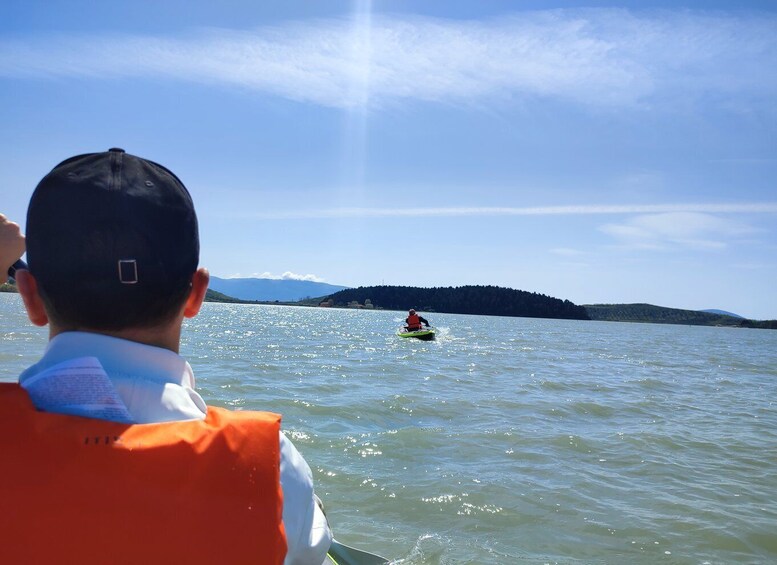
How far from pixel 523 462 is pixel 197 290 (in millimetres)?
7316

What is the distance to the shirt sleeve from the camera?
156cm

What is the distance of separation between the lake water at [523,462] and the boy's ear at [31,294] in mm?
4411

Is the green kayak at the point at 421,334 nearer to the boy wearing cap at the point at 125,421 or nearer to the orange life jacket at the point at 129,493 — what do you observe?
the boy wearing cap at the point at 125,421

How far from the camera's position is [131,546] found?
54.0 inches

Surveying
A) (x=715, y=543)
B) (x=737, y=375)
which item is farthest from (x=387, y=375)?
(x=737, y=375)

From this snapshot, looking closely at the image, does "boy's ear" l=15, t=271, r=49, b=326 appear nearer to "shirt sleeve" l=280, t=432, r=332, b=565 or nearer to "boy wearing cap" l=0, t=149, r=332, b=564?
"boy wearing cap" l=0, t=149, r=332, b=564

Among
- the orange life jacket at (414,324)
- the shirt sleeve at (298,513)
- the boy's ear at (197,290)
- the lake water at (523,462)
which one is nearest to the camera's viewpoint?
the shirt sleeve at (298,513)

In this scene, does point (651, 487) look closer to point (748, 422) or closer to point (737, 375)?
point (748, 422)

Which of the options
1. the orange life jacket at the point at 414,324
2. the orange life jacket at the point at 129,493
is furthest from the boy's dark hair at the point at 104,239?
the orange life jacket at the point at 414,324

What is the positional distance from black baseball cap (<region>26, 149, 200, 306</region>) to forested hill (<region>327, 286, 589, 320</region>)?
153239 millimetres

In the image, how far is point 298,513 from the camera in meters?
1.58

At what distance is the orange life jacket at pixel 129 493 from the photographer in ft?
4.39

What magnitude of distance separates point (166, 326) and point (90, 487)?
0.47 m

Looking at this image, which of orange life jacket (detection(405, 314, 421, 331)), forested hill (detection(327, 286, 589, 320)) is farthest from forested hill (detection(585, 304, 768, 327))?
orange life jacket (detection(405, 314, 421, 331))
